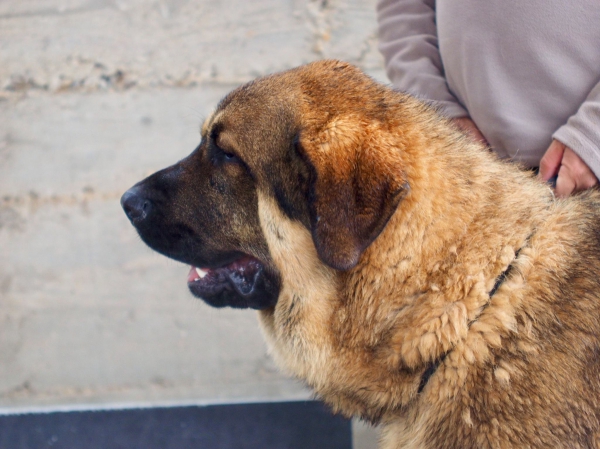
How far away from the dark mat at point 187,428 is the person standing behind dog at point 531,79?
1.79 m

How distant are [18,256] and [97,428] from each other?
1.63 metres

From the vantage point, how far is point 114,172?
4.54 m

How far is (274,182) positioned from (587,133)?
3.69 feet

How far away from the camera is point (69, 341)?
12.0 ft

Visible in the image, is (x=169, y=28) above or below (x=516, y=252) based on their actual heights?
below

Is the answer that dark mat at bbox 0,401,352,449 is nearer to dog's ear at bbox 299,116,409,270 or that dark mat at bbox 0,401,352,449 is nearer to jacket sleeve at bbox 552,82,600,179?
dog's ear at bbox 299,116,409,270

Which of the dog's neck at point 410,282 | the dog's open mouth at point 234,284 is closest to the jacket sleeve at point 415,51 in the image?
the dog's neck at point 410,282

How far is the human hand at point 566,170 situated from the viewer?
80.9 inches

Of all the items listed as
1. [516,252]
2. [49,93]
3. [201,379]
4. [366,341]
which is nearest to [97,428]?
[201,379]

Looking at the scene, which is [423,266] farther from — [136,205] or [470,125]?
[136,205]

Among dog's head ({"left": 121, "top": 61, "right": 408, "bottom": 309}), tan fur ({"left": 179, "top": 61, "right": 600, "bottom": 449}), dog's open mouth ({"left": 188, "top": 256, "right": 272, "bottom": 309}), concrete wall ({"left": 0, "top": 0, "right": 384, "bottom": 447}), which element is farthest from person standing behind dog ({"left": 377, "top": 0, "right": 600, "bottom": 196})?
concrete wall ({"left": 0, "top": 0, "right": 384, "bottom": 447})

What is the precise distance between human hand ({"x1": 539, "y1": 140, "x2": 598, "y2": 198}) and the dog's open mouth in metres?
1.17

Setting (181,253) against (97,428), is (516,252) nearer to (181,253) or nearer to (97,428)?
(181,253)

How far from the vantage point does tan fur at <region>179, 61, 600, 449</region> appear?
166cm
